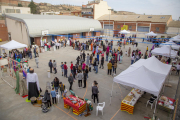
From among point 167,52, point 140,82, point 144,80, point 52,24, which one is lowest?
point 140,82

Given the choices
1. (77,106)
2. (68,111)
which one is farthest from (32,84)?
(77,106)

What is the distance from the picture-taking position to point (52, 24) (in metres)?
26.7

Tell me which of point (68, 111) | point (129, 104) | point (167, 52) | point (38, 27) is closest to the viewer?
point (129, 104)

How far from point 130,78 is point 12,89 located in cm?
859

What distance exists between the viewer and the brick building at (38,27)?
2362 cm

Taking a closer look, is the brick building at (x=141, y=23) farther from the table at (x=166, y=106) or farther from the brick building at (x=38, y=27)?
the table at (x=166, y=106)

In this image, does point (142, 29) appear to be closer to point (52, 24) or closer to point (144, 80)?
point (52, 24)

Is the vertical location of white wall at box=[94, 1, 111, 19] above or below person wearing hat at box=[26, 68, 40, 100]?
above

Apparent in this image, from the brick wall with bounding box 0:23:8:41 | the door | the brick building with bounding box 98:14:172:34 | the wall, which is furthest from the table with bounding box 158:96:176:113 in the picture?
the door

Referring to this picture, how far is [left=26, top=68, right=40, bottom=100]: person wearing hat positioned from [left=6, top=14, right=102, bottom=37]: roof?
17.0 meters

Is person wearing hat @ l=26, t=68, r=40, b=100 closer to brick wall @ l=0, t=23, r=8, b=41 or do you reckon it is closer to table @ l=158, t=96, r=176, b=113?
table @ l=158, t=96, r=176, b=113

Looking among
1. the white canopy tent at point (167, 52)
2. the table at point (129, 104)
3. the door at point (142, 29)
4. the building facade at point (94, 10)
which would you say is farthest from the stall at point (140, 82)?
the building facade at point (94, 10)

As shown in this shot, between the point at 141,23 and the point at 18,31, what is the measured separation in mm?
30847

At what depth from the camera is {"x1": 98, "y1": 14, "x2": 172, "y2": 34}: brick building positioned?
35469 mm
